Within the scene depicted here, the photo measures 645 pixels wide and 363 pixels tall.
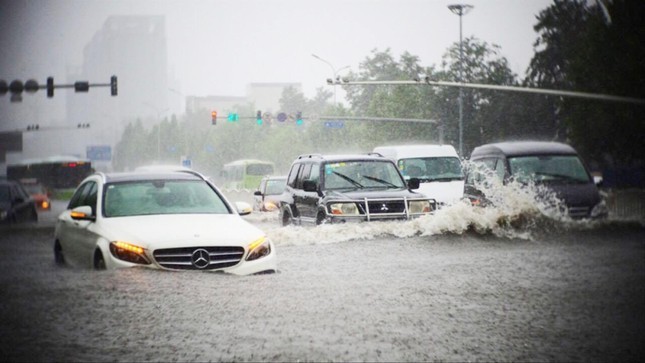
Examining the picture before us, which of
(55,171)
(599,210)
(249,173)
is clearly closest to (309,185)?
(599,210)

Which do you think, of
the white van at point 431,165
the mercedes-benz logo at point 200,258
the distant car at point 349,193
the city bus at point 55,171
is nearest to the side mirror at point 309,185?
the distant car at point 349,193

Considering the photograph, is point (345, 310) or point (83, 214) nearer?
point (345, 310)

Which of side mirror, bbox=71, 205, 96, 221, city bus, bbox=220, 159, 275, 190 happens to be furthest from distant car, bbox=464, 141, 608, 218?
city bus, bbox=220, 159, 275, 190

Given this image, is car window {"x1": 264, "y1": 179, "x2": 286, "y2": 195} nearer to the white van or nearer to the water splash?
the white van

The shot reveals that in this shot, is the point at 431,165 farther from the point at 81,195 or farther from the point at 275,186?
the point at 81,195

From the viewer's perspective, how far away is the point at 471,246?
655 inches

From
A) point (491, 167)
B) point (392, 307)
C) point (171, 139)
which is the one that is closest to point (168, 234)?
point (392, 307)

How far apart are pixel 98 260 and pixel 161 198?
1.84 m

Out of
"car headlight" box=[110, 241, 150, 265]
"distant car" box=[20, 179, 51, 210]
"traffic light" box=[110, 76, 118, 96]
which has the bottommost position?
"distant car" box=[20, 179, 51, 210]

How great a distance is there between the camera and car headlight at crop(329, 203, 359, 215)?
1733 centimetres

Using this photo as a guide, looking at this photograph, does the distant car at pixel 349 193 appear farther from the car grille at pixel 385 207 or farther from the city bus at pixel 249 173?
the city bus at pixel 249 173

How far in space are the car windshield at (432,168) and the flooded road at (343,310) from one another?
35.4 ft

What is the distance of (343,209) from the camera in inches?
682

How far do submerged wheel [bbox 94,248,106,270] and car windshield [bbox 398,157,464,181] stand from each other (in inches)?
625
